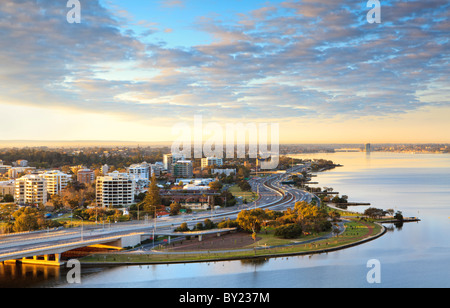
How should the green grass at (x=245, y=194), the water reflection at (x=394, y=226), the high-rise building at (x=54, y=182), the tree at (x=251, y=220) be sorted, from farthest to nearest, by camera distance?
the high-rise building at (x=54, y=182)
the green grass at (x=245, y=194)
the water reflection at (x=394, y=226)
the tree at (x=251, y=220)

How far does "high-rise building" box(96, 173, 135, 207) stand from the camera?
25266 millimetres

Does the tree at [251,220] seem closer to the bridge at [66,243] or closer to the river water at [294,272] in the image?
the bridge at [66,243]

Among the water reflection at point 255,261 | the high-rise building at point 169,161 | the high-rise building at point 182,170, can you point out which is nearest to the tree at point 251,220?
the water reflection at point 255,261

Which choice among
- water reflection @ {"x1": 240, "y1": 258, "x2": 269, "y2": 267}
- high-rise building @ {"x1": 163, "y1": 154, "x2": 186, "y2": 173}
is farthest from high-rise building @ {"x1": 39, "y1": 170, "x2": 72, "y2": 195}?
water reflection @ {"x1": 240, "y1": 258, "x2": 269, "y2": 267}

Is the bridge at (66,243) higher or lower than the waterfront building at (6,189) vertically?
lower

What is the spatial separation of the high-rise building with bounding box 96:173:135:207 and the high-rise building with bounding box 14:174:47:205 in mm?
3732

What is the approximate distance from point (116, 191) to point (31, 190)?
5.55 metres

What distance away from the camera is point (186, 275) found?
1218cm

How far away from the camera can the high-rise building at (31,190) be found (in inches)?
1044

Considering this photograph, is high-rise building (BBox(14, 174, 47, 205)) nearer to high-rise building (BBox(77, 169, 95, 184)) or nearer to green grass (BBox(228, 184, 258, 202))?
high-rise building (BBox(77, 169, 95, 184))

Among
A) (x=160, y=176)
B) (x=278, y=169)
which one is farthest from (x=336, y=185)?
(x=278, y=169)

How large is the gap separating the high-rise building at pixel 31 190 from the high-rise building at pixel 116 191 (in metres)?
3.73

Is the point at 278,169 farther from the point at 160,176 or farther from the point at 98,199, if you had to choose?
the point at 98,199

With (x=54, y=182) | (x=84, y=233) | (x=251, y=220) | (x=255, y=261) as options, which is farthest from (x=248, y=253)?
(x=54, y=182)
